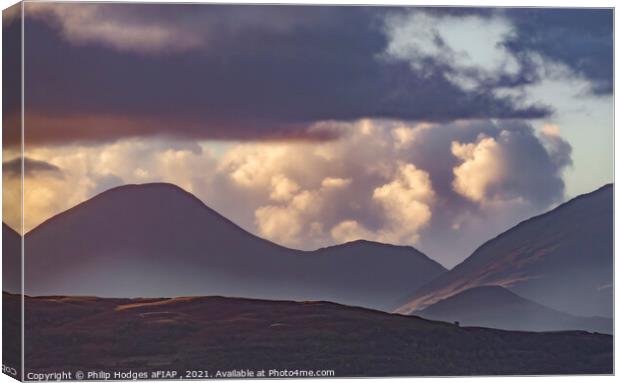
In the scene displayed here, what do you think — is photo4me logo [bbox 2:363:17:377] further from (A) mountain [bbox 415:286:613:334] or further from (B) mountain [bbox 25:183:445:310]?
(A) mountain [bbox 415:286:613:334]

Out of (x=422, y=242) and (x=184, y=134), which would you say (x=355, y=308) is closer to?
(x=422, y=242)

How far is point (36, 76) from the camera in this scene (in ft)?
54.2

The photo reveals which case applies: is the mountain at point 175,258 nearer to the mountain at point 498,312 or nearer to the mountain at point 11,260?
the mountain at point 11,260

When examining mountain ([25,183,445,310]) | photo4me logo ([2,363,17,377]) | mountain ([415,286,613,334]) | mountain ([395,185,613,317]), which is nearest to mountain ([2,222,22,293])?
mountain ([25,183,445,310])

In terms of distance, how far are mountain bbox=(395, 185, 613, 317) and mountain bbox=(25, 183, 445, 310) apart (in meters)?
0.72

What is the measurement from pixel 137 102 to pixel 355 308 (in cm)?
298

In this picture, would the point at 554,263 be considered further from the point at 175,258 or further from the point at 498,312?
the point at 175,258

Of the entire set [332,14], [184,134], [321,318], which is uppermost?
[332,14]

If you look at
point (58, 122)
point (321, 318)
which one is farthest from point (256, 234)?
point (58, 122)

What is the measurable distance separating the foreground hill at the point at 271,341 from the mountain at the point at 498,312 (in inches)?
3.6

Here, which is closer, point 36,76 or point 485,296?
point 36,76

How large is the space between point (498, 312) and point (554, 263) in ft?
2.53

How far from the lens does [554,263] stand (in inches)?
694

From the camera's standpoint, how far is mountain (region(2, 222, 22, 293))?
54.7 ft
